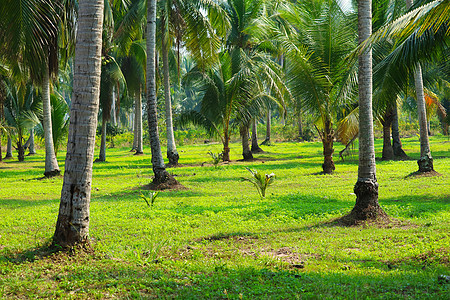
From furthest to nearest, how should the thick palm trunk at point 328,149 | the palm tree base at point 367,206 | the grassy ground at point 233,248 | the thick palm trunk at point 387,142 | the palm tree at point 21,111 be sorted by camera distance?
the palm tree at point 21,111 → the thick palm trunk at point 387,142 → the thick palm trunk at point 328,149 → the palm tree base at point 367,206 → the grassy ground at point 233,248

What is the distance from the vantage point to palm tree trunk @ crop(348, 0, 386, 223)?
7113mm

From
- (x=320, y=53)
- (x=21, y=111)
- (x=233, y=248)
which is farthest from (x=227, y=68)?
(x=233, y=248)

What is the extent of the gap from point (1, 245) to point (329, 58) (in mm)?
11615

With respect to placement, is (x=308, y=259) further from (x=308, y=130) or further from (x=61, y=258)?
(x=308, y=130)

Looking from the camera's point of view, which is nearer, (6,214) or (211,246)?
(211,246)

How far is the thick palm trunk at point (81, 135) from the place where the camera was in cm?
506

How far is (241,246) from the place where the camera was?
5.96 m

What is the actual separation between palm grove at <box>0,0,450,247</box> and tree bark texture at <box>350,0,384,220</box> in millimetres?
19

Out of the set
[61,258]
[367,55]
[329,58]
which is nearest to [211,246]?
[61,258]

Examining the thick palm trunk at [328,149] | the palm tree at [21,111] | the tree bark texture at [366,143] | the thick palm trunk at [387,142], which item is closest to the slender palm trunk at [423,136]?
the thick palm trunk at [328,149]

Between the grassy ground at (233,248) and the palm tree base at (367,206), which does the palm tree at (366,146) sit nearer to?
the palm tree base at (367,206)

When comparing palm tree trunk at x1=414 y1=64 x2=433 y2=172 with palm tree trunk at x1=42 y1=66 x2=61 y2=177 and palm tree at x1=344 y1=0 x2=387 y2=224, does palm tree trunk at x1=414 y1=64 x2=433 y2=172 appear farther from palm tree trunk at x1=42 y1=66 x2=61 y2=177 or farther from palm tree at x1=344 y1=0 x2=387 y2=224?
palm tree trunk at x1=42 y1=66 x2=61 y2=177

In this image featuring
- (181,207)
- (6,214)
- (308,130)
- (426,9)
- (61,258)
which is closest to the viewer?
(61,258)

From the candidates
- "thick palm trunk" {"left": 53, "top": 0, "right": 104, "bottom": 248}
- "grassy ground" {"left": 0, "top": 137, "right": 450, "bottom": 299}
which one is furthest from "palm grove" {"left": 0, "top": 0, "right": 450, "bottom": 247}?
"grassy ground" {"left": 0, "top": 137, "right": 450, "bottom": 299}
